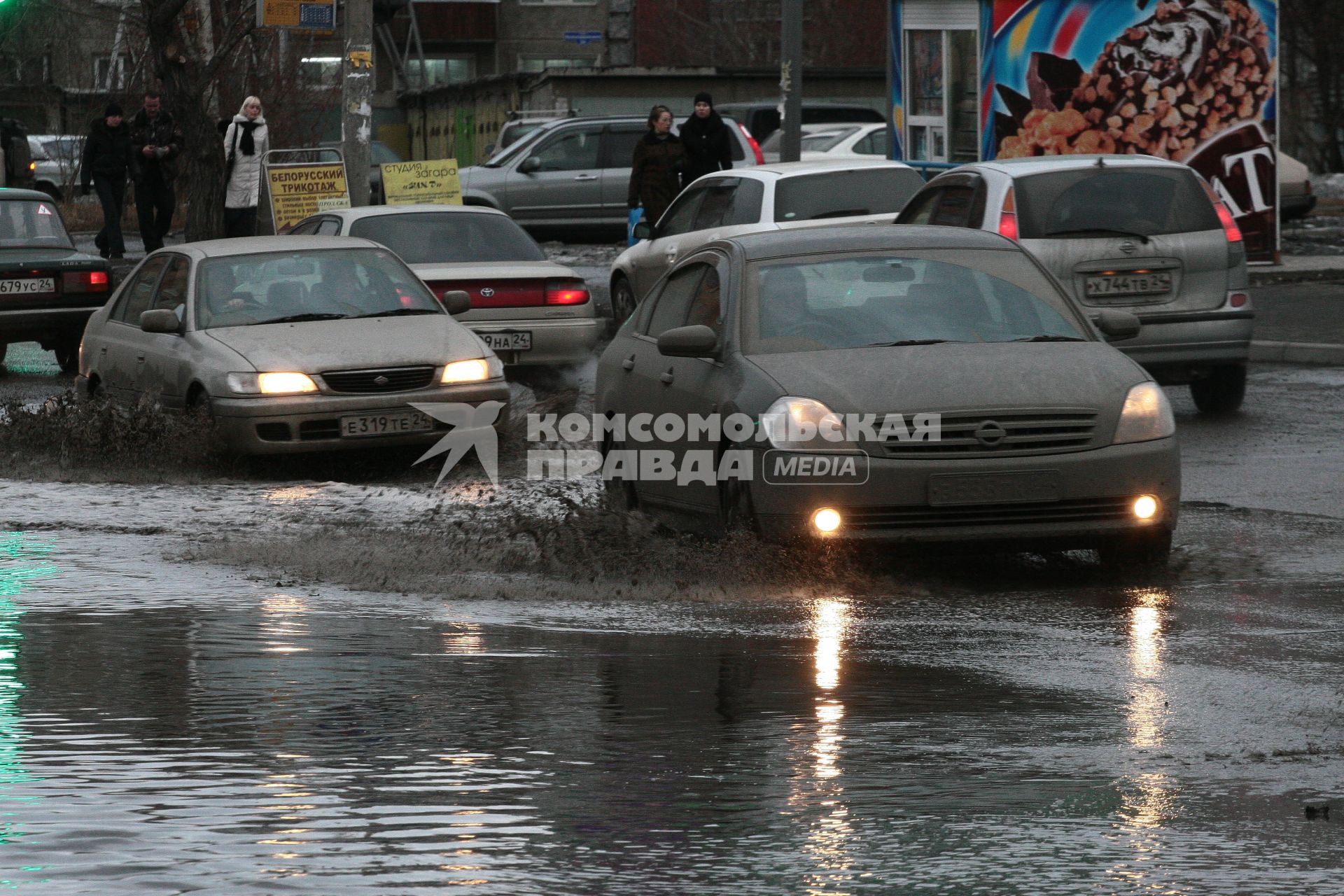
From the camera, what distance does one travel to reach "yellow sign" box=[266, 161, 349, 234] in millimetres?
22781

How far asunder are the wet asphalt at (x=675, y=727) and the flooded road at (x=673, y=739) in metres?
0.01

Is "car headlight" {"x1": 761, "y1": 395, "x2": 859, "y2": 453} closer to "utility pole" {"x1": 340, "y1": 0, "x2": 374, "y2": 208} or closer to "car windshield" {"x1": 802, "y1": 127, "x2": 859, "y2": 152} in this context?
"utility pole" {"x1": 340, "y1": 0, "x2": 374, "y2": 208}

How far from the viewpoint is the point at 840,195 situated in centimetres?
1741

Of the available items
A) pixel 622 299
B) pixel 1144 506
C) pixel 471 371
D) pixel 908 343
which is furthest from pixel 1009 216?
pixel 622 299

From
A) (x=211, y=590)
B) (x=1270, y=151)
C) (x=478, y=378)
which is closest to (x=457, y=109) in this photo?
(x=1270, y=151)

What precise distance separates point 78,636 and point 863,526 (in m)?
2.80

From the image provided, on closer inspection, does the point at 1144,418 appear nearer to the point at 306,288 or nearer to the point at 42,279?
the point at 306,288

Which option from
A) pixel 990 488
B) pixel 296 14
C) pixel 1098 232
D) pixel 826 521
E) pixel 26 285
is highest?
pixel 296 14

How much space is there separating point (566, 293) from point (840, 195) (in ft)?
9.14

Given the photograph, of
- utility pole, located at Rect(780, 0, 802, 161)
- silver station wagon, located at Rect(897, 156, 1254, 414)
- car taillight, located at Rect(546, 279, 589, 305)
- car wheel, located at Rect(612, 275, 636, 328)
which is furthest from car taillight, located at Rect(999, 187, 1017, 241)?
utility pole, located at Rect(780, 0, 802, 161)

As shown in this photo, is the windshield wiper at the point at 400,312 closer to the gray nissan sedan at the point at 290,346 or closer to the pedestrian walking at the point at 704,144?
the gray nissan sedan at the point at 290,346

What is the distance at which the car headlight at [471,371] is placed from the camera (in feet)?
39.4

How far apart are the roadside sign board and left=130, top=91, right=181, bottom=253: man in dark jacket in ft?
9.55

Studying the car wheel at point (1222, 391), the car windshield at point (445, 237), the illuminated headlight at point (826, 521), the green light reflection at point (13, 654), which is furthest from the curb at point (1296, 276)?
the green light reflection at point (13, 654)
